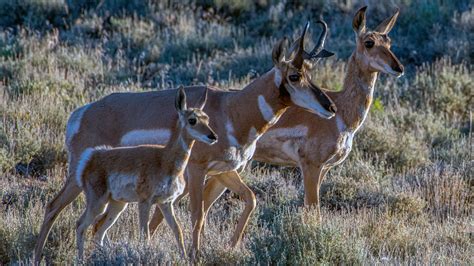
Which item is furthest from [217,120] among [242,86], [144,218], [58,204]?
[242,86]

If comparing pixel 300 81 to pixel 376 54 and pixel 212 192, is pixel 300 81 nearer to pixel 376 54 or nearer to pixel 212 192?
pixel 376 54

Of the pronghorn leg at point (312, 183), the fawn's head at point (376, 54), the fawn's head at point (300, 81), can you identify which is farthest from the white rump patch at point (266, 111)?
the fawn's head at point (376, 54)

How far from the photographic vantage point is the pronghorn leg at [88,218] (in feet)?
27.7

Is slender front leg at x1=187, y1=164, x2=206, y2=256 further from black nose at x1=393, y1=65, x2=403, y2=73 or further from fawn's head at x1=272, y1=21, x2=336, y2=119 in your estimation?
black nose at x1=393, y1=65, x2=403, y2=73

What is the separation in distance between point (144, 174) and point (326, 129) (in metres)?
2.44

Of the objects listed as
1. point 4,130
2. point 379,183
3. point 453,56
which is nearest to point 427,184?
point 379,183

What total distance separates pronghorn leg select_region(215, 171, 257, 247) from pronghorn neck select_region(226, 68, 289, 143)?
619 mm

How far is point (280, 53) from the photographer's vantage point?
30.2 ft

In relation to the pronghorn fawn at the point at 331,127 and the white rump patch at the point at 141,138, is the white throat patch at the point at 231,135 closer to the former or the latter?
the white rump patch at the point at 141,138

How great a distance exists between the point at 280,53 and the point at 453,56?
9.18 meters

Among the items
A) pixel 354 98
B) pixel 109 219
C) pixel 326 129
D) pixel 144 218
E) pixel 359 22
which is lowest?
pixel 109 219

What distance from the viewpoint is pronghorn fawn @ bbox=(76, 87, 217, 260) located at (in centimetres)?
843

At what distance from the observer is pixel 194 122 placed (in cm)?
855

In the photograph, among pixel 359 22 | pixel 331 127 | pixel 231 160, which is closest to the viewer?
pixel 231 160
